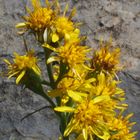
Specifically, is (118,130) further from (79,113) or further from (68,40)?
(68,40)

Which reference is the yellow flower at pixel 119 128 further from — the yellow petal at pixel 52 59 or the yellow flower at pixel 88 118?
the yellow petal at pixel 52 59

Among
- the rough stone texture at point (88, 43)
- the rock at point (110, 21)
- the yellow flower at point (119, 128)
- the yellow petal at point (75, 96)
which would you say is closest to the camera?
the yellow petal at point (75, 96)

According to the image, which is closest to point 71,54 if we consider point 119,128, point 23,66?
point 23,66

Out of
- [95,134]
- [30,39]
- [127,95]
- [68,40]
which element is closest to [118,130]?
[95,134]

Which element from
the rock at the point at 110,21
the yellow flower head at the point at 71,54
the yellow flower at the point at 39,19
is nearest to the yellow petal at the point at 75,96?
the yellow flower head at the point at 71,54

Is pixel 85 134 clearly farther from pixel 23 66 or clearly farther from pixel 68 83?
pixel 23 66

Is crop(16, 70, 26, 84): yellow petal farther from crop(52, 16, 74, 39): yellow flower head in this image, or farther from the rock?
the rock
